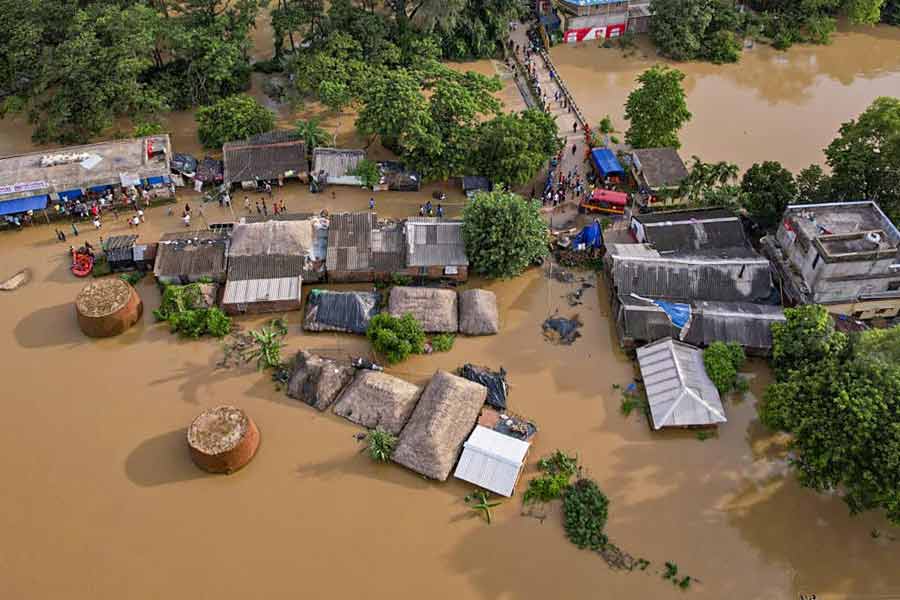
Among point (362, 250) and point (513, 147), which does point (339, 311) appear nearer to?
point (362, 250)

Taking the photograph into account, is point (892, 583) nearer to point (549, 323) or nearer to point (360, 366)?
point (549, 323)

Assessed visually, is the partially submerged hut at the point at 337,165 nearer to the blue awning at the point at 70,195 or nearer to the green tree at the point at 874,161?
the blue awning at the point at 70,195

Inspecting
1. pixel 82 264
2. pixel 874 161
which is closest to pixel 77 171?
pixel 82 264

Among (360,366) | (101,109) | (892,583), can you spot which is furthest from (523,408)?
(101,109)

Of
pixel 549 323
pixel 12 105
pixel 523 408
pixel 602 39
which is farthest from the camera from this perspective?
pixel 602 39

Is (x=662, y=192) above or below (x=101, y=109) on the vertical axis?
below

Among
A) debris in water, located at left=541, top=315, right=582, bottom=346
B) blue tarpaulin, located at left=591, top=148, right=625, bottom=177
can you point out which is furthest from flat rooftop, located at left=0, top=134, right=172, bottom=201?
blue tarpaulin, located at left=591, top=148, right=625, bottom=177
